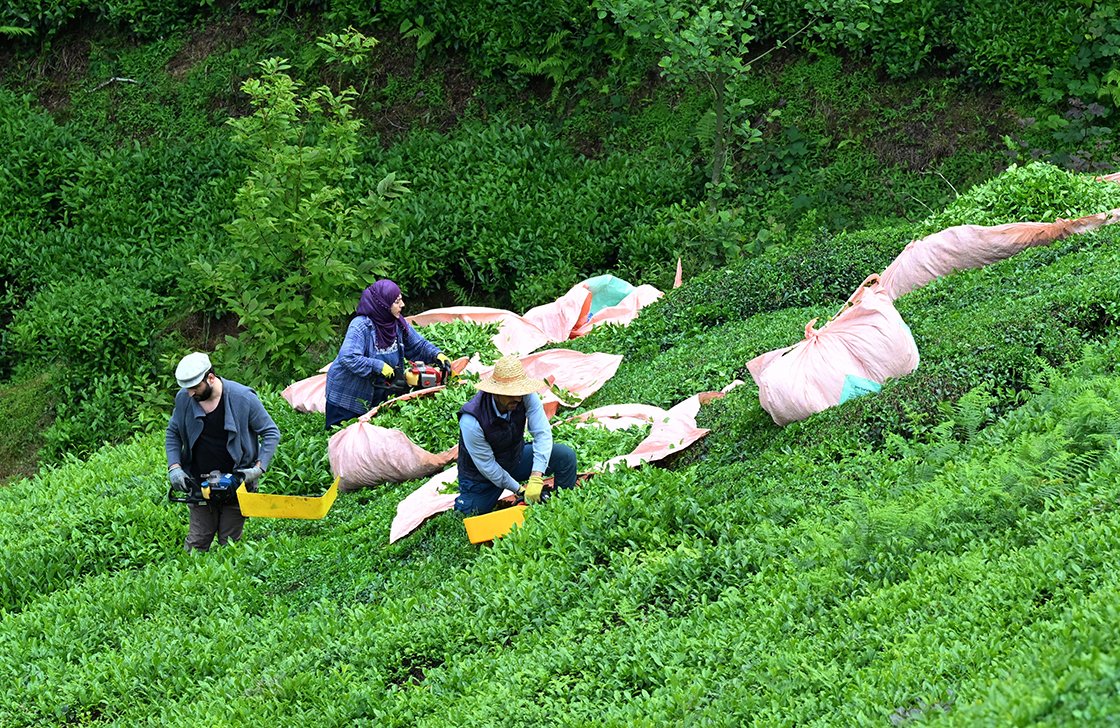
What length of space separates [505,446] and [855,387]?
1.96m

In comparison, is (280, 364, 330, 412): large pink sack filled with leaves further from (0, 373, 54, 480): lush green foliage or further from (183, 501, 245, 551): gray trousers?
(0, 373, 54, 480): lush green foliage

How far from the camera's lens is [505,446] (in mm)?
6602

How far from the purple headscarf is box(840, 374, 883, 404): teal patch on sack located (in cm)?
332

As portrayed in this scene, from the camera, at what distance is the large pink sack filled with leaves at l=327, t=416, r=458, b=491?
27.1 ft

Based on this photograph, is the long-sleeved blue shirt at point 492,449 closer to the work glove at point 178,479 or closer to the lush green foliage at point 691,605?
the lush green foliage at point 691,605

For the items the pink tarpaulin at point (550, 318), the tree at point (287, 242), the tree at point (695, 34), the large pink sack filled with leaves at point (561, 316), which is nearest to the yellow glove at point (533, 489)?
the pink tarpaulin at point (550, 318)

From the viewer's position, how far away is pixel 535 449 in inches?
259

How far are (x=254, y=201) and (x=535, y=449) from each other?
16.6 ft

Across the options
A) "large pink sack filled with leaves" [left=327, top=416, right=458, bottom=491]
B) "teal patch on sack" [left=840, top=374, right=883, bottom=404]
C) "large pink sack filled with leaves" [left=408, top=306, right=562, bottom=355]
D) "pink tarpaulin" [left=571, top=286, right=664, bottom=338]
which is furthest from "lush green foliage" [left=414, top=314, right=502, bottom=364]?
"teal patch on sack" [left=840, top=374, right=883, bottom=404]

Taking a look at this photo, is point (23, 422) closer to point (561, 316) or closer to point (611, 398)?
point (561, 316)

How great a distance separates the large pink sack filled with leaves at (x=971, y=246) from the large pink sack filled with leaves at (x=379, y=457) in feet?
11.6

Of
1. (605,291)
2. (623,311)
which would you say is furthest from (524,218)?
(623,311)

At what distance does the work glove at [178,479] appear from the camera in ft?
23.1

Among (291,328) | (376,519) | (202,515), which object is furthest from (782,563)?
(291,328)
